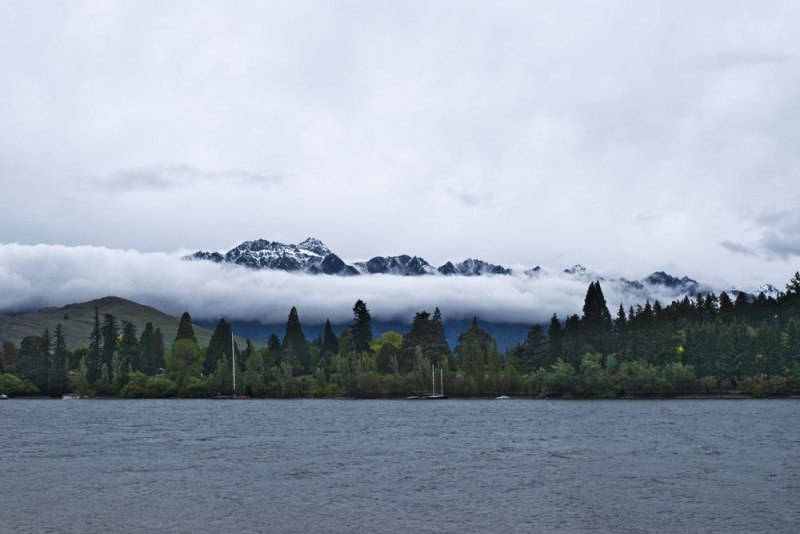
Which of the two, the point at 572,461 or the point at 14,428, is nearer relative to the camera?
the point at 572,461

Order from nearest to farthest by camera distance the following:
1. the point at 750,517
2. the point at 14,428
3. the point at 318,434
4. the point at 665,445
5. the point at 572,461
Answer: the point at 750,517
the point at 572,461
the point at 665,445
the point at 318,434
the point at 14,428

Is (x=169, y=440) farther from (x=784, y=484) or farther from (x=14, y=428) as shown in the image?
(x=784, y=484)

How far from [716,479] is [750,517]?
67.0 feet

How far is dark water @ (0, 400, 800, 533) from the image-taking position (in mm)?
62719

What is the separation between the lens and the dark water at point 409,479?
62.7 meters

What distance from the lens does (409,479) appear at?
85.7 meters

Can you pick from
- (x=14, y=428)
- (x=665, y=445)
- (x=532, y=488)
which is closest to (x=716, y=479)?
(x=532, y=488)

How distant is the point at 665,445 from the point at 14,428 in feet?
427

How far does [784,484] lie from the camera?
7888cm

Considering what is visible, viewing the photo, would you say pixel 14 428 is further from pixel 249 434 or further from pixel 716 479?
pixel 716 479

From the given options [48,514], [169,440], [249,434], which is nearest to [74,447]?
[169,440]

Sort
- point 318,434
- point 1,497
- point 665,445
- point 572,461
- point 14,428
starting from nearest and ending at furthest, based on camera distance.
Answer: point 1,497
point 572,461
point 665,445
point 318,434
point 14,428

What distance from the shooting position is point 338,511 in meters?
67.2

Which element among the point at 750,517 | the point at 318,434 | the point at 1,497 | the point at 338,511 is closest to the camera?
the point at 750,517
